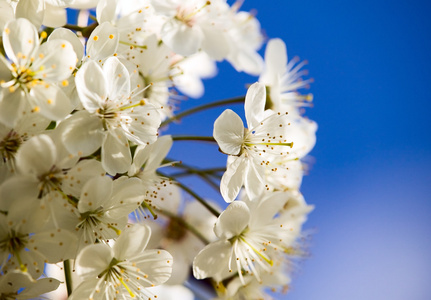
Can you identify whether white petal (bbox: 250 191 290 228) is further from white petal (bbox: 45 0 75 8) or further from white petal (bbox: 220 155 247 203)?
white petal (bbox: 45 0 75 8)

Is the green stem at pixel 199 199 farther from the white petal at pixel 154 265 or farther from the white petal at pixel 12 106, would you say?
the white petal at pixel 12 106

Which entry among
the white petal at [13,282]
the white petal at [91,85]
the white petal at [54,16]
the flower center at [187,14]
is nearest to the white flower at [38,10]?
the white petal at [54,16]

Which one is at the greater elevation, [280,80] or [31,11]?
[280,80]

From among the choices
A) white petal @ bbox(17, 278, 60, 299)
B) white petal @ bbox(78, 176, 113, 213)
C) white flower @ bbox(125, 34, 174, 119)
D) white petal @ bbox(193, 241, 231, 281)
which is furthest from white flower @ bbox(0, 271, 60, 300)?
white flower @ bbox(125, 34, 174, 119)

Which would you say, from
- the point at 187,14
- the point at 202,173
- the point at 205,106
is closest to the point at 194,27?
the point at 187,14

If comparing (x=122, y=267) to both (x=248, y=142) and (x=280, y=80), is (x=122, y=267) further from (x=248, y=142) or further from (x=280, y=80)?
(x=280, y=80)

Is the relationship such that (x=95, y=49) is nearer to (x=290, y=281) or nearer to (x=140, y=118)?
(x=140, y=118)
